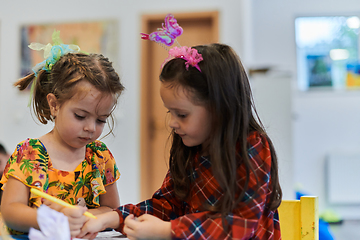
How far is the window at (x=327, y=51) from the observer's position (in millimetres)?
3668

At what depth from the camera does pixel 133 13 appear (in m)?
3.33

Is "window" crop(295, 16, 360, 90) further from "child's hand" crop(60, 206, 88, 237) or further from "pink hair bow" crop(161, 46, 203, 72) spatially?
"child's hand" crop(60, 206, 88, 237)

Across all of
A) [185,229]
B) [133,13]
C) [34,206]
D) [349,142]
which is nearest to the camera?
[185,229]

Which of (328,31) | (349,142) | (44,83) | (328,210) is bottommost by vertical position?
(328,210)

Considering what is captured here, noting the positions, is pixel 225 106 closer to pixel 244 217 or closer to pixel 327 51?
pixel 244 217

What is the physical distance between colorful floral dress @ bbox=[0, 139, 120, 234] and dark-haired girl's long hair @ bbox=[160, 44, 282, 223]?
0.34 meters

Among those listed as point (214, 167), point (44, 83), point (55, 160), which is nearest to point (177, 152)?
point (214, 167)

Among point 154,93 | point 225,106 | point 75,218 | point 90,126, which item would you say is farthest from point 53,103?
point 154,93

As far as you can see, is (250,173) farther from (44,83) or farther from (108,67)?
(44,83)

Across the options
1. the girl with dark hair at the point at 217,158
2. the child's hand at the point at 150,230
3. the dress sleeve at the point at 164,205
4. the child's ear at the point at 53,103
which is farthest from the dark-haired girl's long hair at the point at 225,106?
the child's ear at the point at 53,103

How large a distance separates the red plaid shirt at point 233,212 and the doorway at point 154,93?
2291 mm

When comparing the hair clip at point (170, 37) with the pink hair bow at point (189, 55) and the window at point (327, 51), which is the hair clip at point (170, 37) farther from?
the window at point (327, 51)

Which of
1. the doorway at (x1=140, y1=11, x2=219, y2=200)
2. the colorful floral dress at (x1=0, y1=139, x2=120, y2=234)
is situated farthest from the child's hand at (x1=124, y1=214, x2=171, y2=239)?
the doorway at (x1=140, y1=11, x2=219, y2=200)

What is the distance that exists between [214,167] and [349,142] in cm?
321
